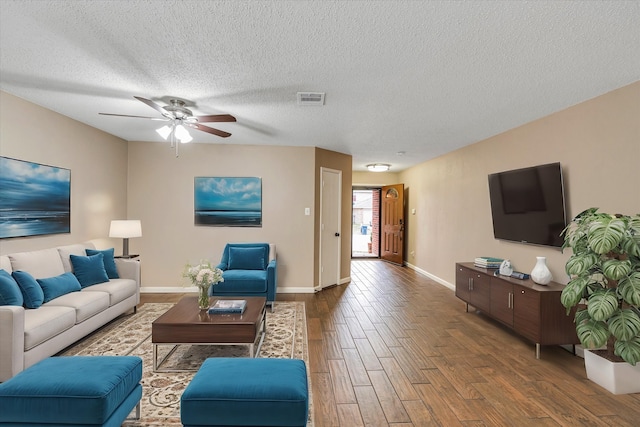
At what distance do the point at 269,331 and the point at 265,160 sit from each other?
2923 mm

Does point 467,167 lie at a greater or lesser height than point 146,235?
greater

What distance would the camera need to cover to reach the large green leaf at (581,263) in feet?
8.36

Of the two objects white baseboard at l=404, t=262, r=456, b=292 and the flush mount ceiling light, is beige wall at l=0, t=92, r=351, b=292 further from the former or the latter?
white baseboard at l=404, t=262, r=456, b=292

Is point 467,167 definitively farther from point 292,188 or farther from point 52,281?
point 52,281

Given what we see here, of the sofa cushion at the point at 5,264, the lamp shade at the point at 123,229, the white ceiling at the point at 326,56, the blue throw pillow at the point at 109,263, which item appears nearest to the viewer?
the white ceiling at the point at 326,56

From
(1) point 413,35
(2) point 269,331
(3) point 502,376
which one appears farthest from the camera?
(2) point 269,331

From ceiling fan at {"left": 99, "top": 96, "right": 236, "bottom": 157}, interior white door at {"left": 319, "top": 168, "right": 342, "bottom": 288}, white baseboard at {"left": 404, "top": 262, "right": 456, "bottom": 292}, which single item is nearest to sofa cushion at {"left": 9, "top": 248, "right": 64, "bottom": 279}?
ceiling fan at {"left": 99, "top": 96, "right": 236, "bottom": 157}

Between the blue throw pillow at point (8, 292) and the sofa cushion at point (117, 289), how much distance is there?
92 cm

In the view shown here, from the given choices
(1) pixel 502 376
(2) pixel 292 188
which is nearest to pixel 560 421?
(1) pixel 502 376

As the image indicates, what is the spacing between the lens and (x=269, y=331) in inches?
148

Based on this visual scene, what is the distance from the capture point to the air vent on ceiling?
10.2ft

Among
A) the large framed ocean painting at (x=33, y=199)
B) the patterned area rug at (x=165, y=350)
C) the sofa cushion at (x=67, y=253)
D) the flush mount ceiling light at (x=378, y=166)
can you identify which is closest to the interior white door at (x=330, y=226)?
the patterned area rug at (x=165, y=350)

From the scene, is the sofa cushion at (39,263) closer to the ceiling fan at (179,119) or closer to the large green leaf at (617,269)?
the ceiling fan at (179,119)

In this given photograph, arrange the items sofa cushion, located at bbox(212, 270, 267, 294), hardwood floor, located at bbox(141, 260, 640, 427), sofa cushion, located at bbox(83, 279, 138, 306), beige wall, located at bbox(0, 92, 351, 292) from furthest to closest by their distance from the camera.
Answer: beige wall, located at bbox(0, 92, 351, 292) → sofa cushion, located at bbox(212, 270, 267, 294) → sofa cushion, located at bbox(83, 279, 138, 306) → hardwood floor, located at bbox(141, 260, 640, 427)
